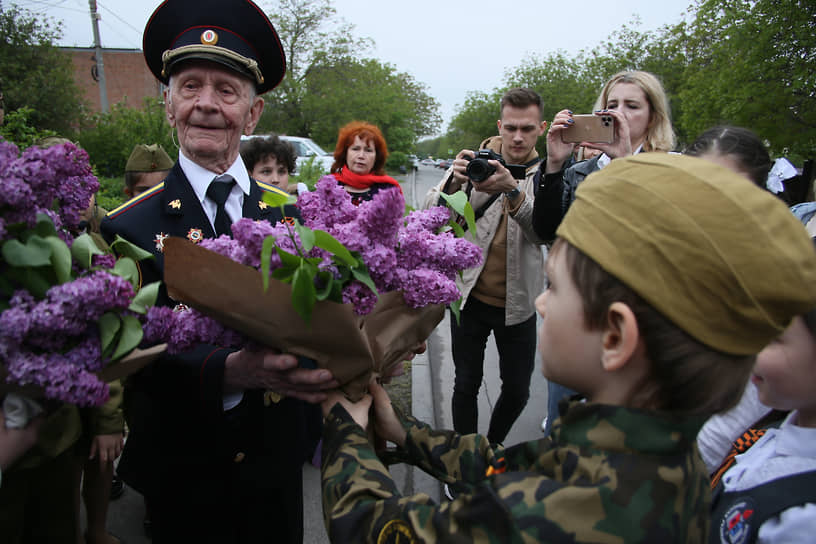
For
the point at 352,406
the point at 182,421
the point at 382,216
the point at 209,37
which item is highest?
the point at 209,37

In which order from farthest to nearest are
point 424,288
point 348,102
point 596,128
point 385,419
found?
point 348,102
point 596,128
point 385,419
point 424,288

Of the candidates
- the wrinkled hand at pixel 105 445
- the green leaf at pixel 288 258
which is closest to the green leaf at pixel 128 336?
the green leaf at pixel 288 258

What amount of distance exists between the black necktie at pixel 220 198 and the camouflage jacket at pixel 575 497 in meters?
1.03

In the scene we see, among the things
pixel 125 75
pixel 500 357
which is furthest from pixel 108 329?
pixel 125 75

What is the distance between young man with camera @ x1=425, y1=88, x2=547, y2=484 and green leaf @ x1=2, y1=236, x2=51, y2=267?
7.14 feet

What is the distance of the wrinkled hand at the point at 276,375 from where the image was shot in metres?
1.21

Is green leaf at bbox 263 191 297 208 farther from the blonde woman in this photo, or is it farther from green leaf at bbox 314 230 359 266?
the blonde woman

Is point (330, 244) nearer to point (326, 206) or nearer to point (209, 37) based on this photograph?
point (326, 206)

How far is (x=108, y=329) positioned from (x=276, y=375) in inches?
16.4

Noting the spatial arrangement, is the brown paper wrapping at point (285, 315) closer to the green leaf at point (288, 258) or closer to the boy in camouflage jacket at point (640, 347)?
the green leaf at point (288, 258)

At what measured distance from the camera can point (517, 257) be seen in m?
2.94

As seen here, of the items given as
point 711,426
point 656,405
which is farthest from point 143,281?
point 711,426

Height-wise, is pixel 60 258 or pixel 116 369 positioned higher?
pixel 60 258

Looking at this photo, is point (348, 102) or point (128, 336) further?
point (348, 102)
